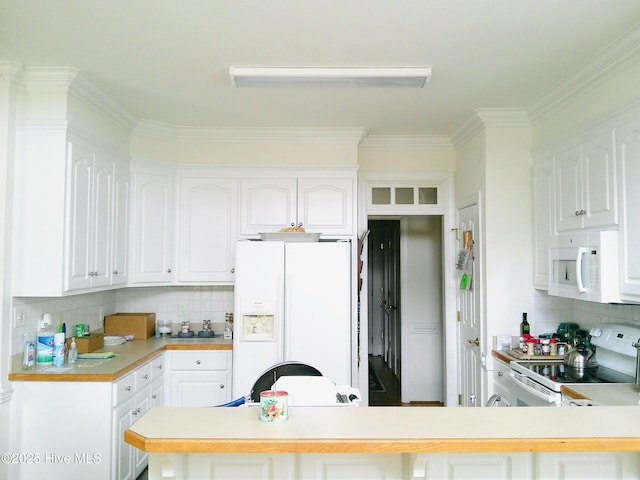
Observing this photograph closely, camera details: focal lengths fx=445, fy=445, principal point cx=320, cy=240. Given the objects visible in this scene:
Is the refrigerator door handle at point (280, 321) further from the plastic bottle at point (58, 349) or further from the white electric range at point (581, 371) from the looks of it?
the white electric range at point (581, 371)

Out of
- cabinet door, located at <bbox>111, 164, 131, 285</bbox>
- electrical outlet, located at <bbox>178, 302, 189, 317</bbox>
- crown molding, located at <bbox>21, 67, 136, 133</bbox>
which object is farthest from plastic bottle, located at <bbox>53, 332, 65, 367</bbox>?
crown molding, located at <bbox>21, 67, 136, 133</bbox>

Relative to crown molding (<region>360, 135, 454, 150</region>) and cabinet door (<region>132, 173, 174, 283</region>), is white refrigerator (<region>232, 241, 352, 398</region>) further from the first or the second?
crown molding (<region>360, 135, 454, 150</region>)

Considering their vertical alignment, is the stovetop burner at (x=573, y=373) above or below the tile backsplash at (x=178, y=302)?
below

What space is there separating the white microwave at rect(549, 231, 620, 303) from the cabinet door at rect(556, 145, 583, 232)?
0.10 m

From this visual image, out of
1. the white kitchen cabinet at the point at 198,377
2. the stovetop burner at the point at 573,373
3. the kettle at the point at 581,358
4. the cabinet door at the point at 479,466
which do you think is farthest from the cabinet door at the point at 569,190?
the white kitchen cabinet at the point at 198,377

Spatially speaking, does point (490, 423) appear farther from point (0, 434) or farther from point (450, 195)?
point (450, 195)

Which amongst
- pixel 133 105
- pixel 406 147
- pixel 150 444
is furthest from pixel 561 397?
pixel 133 105

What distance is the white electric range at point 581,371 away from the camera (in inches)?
96.2

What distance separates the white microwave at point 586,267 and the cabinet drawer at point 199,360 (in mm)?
2512

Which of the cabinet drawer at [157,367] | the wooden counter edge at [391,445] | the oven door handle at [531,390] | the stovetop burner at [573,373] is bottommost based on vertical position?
the cabinet drawer at [157,367]

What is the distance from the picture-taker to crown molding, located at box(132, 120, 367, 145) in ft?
12.6

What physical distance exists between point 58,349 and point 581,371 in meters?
3.26

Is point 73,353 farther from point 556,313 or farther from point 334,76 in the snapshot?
point 556,313

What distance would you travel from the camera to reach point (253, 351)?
133 inches
